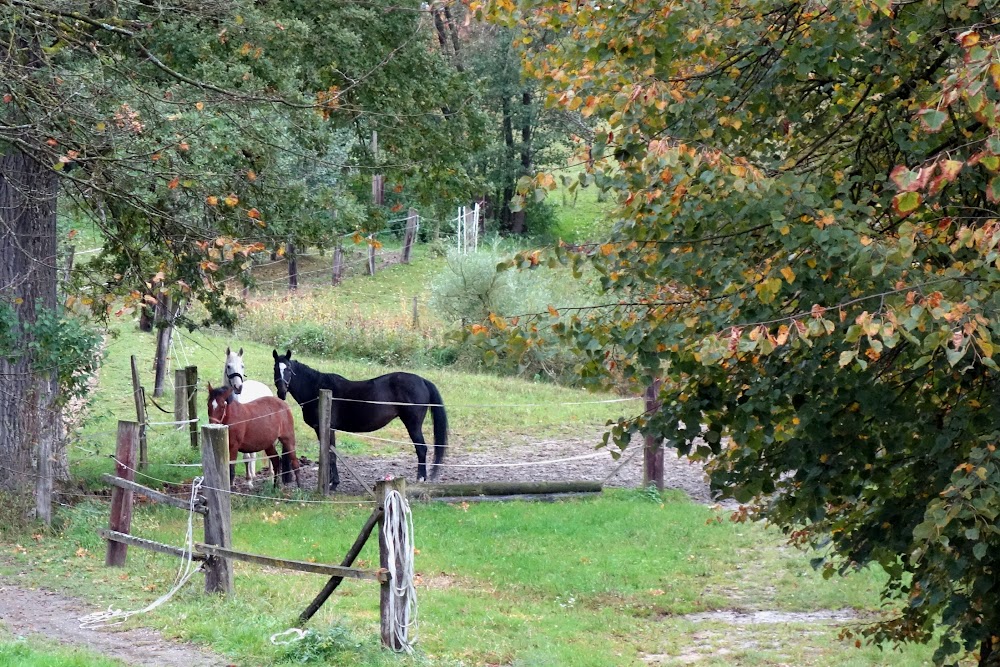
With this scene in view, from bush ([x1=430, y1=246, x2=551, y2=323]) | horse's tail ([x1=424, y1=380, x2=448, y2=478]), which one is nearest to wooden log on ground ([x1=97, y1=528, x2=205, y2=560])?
horse's tail ([x1=424, y1=380, x2=448, y2=478])

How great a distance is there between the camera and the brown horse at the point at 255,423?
14.2 meters

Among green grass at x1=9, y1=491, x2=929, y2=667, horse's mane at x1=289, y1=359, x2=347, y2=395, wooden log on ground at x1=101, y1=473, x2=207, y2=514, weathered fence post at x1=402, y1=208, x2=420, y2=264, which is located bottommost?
green grass at x1=9, y1=491, x2=929, y2=667

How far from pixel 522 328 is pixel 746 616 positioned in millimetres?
5561

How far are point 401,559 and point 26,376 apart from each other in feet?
19.9

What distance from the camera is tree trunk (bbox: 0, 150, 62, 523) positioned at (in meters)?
11.0

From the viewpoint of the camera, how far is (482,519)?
13.4 metres

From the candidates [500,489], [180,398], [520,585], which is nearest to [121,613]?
[520,585]

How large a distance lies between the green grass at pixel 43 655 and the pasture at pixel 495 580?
0.09 ft

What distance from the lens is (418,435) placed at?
51.9 feet

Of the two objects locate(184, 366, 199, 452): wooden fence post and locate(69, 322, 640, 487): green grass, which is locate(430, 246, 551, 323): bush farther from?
locate(184, 366, 199, 452): wooden fence post

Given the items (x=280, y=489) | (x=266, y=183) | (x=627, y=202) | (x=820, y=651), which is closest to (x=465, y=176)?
(x=266, y=183)

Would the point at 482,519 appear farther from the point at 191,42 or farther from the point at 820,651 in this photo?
the point at 191,42

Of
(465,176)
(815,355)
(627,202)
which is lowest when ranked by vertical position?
(815,355)

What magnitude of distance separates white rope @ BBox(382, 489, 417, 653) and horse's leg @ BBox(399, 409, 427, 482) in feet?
27.9
